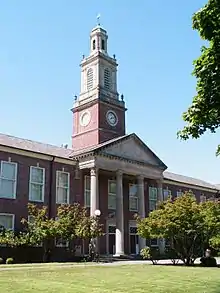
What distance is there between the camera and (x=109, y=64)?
1645 inches

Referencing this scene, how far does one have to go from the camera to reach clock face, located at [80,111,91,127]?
39781 millimetres

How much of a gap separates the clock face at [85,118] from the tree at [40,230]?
13.0 m

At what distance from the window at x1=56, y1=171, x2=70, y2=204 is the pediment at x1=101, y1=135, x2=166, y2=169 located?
12.9 ft

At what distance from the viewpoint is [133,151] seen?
122ft

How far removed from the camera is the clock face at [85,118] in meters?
39.8

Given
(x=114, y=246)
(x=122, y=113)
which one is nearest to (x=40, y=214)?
(x=114, y=246)

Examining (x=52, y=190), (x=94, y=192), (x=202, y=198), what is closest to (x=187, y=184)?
(x=202, y=198)

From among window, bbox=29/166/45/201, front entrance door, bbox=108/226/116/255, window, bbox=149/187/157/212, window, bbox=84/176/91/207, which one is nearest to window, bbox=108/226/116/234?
front entrance door, bbox=108/226/116/255

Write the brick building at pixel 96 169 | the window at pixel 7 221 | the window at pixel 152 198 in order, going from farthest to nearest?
1. the window at pixel 152 198
2. the brick building at pixel 96 169
3. the window at pixel 7 221

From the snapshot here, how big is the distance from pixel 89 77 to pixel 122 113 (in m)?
5.12

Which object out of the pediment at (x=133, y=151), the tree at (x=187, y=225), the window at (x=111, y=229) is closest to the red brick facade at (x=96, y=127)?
the pediment at (x=133, y=151)

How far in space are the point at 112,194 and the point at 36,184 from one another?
8585mm

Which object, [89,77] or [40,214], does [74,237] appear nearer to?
[40,214]

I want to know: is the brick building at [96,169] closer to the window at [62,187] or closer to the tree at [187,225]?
the window at [62,187]
